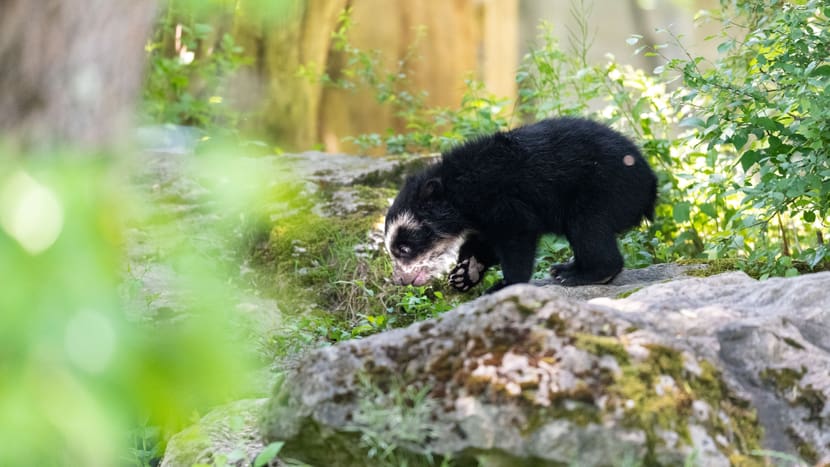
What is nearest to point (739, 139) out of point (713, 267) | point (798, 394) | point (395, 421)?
point (713, 267)

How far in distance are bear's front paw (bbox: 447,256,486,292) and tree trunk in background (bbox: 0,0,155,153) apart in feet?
14.0

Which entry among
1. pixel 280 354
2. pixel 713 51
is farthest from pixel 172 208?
pixel 713 51

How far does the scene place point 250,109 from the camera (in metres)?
Answer: 10.8

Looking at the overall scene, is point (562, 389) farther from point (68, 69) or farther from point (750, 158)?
point (750, 158)

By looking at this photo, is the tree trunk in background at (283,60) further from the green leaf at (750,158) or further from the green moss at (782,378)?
the green moss at (782,378)

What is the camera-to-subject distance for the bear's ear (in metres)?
5.78

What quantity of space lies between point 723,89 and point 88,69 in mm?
3830

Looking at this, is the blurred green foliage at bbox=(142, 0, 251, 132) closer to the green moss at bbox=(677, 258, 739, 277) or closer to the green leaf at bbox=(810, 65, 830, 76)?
the green moss at bbox=(677, 258, 739, 277)

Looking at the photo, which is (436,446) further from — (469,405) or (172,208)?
(172,208)

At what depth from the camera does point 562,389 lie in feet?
9.16

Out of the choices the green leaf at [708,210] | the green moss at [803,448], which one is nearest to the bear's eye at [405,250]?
the green leaf at [708,210]

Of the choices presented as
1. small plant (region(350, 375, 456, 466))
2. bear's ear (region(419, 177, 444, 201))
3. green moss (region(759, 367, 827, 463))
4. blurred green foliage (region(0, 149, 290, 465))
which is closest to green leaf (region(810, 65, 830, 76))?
green moss (region(759, 367, 827, 463))

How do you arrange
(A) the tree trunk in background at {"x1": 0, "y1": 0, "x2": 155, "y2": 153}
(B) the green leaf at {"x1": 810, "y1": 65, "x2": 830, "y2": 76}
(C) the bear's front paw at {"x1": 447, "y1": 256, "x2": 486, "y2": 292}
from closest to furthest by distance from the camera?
(A) the tree trunk in background at {"x1": 0, "y1": 0, "x2": 155, "y2": 153}, (B) the green leaf at {"x1": 810, "y1": 65, "x2": 830, "y2": 76}, (C) the bear's front paw at {"x1": 447, "y1": 256, "x2": 486, "y2": 292}

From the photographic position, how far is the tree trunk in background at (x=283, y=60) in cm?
1070
